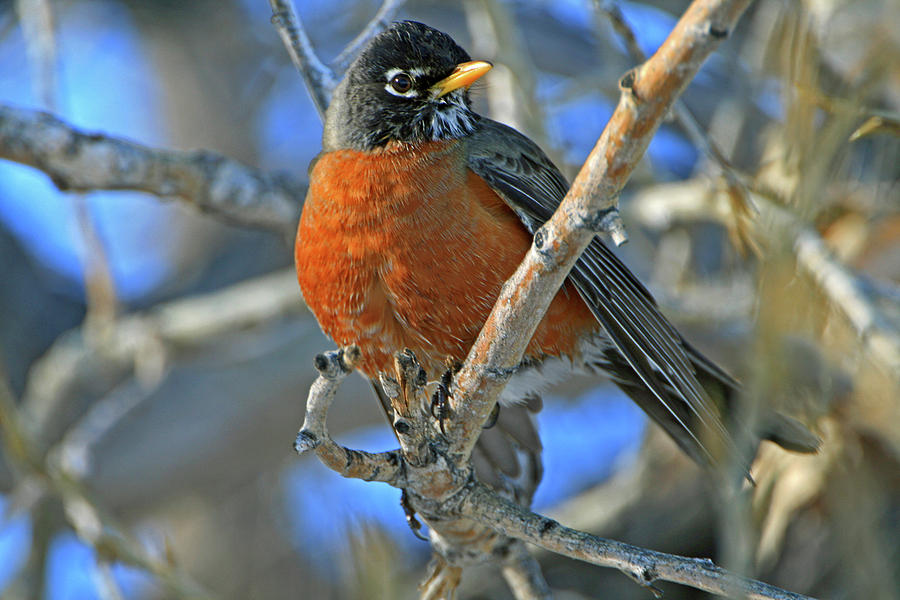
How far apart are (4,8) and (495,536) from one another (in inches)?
230

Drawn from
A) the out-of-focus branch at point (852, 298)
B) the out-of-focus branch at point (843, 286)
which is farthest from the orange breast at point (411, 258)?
the out-of-focus branch at point (852, 298)

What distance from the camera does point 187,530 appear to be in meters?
6.86

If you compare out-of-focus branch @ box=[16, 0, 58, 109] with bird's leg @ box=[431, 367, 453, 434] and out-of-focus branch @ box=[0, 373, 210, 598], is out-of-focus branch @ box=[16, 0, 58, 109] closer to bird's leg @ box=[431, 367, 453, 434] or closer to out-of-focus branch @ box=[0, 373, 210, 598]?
out-of-focus branch @ box=[0, 373, 210, 598]

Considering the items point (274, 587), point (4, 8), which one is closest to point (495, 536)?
point (274, 587)

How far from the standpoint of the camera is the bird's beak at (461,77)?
3.25 m

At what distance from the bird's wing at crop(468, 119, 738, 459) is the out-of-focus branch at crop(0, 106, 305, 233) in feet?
3.97

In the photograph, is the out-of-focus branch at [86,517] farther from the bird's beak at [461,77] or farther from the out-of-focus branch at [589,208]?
the bird's beak at [461,77]

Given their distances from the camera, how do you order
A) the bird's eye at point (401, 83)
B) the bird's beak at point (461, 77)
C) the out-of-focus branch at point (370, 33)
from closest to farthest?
the bird's beak at point (461, 77) < the bird's eye at point (401, 83) < the out-of-focus branch at point (370, 33)

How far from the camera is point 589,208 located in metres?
1.88

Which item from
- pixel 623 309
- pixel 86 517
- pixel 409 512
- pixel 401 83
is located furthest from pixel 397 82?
pixel 86 517

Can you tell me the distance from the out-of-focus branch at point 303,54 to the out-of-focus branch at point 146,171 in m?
0.53

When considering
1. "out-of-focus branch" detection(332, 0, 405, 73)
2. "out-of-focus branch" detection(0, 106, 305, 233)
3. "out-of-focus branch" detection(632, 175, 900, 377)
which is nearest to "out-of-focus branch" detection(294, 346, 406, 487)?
"out-of-focus branch" detection(632, 175, 900, 377)

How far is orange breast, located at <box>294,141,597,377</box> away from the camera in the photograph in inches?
115

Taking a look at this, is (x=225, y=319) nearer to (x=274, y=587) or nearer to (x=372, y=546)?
(x=274, y=587)
